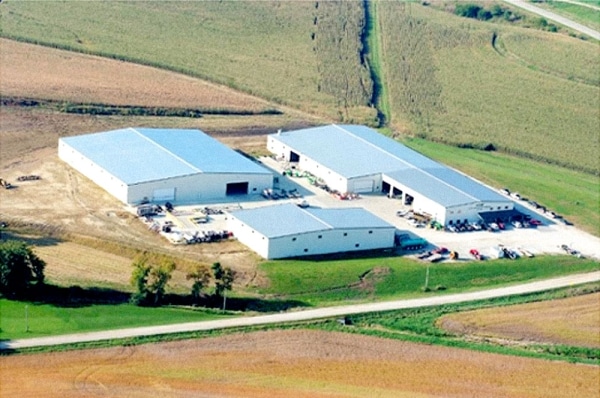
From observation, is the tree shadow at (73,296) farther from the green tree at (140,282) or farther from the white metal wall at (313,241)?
the white metal wall at (313,241)

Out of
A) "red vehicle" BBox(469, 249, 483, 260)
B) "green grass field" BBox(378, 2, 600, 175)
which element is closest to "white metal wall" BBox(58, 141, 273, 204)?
"red vehicle" BBox(469, 249, 483, 260)

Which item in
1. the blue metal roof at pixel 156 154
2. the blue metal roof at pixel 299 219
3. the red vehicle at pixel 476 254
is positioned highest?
the blue metal roof at pixel 156 154

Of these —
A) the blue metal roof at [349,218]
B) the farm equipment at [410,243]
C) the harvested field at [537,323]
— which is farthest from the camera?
the farm equipment at [410,243]

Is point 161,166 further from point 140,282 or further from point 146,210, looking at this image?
point 140,282

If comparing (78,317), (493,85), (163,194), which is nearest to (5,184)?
(163,194)

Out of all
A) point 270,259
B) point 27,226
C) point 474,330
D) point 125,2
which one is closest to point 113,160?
point 27,226

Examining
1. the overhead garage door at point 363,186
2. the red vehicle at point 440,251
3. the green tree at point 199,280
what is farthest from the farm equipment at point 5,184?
the red vehicle at point 440,251
